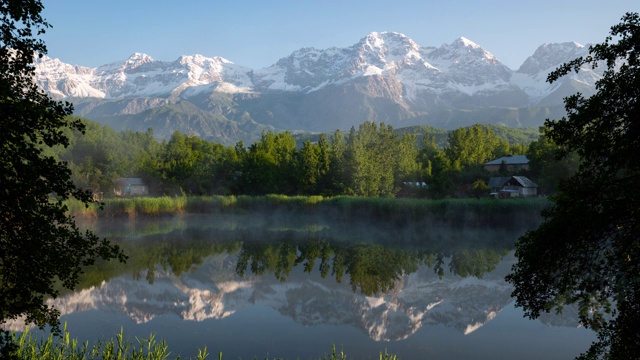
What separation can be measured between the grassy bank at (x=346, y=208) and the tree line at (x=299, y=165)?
12.5 metres

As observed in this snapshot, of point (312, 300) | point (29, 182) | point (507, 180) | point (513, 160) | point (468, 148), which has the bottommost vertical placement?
point (312, 300)

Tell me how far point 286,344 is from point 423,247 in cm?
2694

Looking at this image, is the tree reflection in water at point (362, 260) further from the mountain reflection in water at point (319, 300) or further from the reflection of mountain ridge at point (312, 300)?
the reflection of mountain ridge at point (312, 300)

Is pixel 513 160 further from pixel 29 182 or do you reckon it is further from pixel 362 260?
pixel 29 182

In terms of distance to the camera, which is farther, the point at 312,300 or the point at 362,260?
the point at 362,260

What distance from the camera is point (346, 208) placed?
65.2 metres

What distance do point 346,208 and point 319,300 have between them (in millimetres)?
38260

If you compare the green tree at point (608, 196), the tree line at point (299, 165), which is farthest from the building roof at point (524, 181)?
the green tree at point (608, 196)

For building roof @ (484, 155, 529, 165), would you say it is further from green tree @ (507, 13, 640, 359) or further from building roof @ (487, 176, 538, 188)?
green tree @ (507, 13, 640, 359)

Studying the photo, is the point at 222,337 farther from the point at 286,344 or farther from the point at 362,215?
the point at 362,215

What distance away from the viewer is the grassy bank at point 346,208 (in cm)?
5125

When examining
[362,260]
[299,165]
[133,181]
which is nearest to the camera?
[362,260]

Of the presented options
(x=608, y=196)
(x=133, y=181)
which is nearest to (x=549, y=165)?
(x=608, y=196)

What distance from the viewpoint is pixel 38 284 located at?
8.54m
